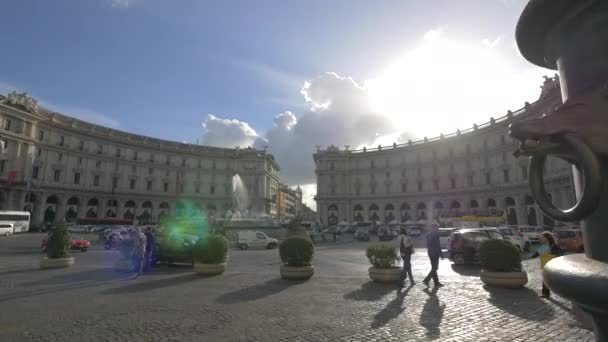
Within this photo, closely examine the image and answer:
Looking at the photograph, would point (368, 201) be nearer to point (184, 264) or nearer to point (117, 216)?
point (117, 216)

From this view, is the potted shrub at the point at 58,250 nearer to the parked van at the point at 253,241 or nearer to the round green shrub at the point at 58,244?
the round green shrub at the point at 58,244

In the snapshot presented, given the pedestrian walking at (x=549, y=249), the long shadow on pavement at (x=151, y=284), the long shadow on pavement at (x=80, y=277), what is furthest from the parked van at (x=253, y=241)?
the pedestrian walking at (x=549, y=249)

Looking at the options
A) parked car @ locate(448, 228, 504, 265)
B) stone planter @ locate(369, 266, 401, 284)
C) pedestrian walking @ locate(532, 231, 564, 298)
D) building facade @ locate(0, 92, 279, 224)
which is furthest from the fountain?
pedestrian walking @ locate(532, 231, 564, 298)

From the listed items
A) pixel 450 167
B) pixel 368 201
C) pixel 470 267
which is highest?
pixel 450 167

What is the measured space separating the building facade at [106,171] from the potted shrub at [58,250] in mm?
48540

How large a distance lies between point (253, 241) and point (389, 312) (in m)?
20.7

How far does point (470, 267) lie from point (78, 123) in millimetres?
71130

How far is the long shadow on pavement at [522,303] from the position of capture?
6.82m

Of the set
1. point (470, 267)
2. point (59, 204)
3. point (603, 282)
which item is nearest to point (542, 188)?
point (603, 282)

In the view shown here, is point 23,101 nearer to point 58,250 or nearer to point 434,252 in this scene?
point 58,250

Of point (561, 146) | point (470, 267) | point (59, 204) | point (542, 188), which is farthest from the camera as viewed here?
point (59, 204)

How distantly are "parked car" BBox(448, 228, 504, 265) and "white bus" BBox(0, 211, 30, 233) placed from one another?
47.0 metres

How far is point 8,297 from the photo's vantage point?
8375mm

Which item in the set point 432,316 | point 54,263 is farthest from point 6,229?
point 432,316
